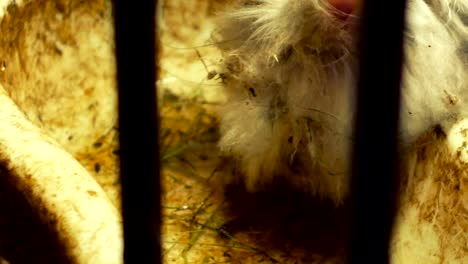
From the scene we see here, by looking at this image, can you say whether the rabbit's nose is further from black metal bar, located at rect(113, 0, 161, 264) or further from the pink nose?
black metal bar, located at rect(113, 0, 161, 264)

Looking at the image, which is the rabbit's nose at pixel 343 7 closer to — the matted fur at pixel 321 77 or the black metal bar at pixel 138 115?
the matted fur at pixel 321 77

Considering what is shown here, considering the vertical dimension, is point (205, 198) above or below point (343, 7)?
below

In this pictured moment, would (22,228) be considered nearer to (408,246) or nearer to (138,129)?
(138,129)

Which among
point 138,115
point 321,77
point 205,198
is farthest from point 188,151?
point 321,77

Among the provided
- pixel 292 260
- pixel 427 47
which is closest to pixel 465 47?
pixel 427 47

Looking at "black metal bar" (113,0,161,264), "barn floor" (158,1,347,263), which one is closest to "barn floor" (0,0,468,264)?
"barn floor" (158,1,347,263)

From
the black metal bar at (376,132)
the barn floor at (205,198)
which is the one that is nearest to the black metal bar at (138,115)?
the barn floor at (205,198)

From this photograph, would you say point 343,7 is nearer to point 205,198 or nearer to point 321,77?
point 321,77
